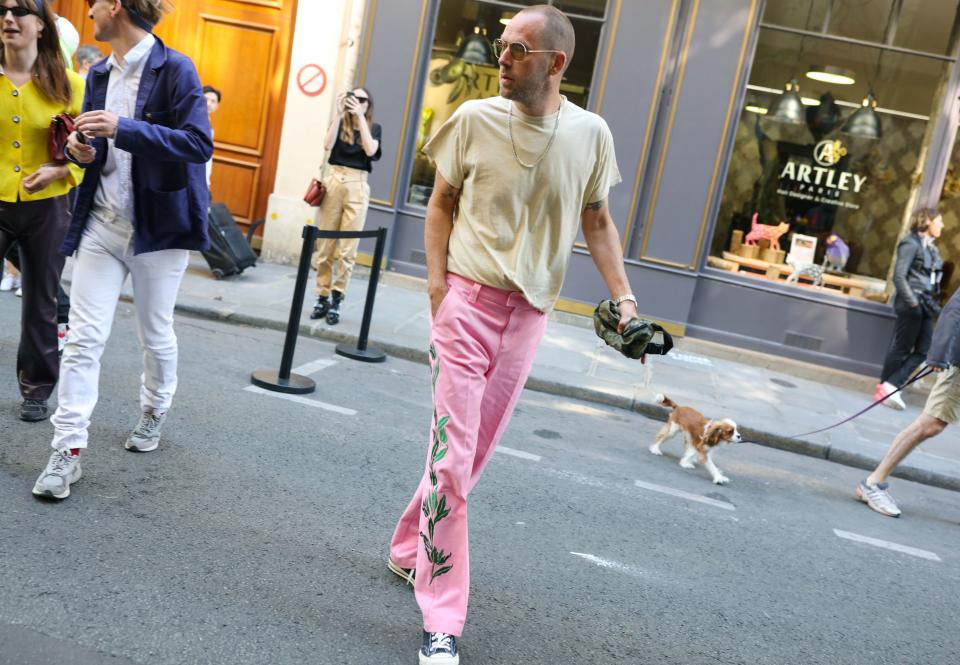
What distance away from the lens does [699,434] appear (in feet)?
19.5

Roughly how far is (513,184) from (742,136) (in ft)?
26.9

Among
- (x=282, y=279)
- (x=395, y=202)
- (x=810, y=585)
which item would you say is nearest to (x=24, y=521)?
(x=810, y=585)

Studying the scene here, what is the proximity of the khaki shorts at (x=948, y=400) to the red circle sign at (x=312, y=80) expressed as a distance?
7677 millimetres

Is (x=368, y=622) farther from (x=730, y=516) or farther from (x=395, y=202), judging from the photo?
(x=395, y=202)

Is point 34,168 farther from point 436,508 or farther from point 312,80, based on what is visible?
point 312,80

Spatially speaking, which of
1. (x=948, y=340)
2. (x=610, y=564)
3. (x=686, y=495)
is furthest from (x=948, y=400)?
(x=610, y=564)

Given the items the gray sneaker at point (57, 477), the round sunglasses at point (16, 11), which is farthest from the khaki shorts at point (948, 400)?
the round sunglasses at point (16, 11)

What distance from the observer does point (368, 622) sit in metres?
3.21

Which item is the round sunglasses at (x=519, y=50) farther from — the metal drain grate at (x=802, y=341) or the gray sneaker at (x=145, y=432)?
the metal drain grate at (x=802, y=341)

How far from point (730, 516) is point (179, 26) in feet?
30.5

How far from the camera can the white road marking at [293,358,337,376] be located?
6.79 meters

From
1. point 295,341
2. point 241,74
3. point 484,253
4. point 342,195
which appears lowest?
point 295,341

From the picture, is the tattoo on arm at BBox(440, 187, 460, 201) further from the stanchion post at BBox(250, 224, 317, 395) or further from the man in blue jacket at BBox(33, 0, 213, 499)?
the stanchion post at BBox(250, 224, 317, 395)

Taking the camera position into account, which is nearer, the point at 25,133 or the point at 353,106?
the point at 25,133
